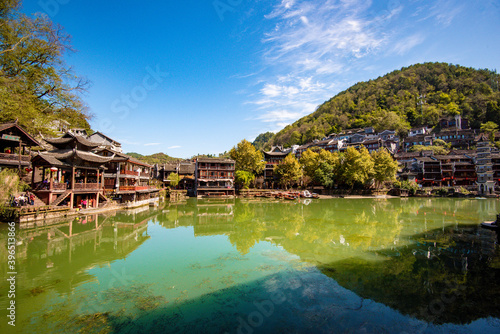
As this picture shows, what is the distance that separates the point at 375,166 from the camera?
148ft

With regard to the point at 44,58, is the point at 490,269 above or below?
below

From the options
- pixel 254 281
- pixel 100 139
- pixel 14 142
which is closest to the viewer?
pixel 254 281

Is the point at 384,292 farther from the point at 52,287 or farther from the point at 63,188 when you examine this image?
the point at 63,188

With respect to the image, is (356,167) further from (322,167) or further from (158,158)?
(158,158)

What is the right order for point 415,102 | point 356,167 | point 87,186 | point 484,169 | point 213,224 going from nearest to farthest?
point 213,224 < point 87,186 < point 356,167 < point 484,169 < point 415,102

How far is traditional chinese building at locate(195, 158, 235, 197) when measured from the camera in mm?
44375

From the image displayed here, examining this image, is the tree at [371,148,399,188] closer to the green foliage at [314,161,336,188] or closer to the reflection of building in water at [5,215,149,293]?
the green foliage at [314,161,336,188]

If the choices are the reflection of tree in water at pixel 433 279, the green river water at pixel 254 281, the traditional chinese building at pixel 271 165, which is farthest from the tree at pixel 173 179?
the reflection of tree in water at pixel 433 279

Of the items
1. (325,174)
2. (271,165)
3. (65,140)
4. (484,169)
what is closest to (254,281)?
(65,140)

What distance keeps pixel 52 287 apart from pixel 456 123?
94464mm

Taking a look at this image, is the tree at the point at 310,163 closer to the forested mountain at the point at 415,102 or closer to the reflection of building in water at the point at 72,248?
the reflection of building in water at the point at 72,248

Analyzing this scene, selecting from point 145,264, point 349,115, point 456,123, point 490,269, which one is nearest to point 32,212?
point 145,264

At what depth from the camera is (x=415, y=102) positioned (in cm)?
9062

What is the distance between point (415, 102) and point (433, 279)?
105 meters
